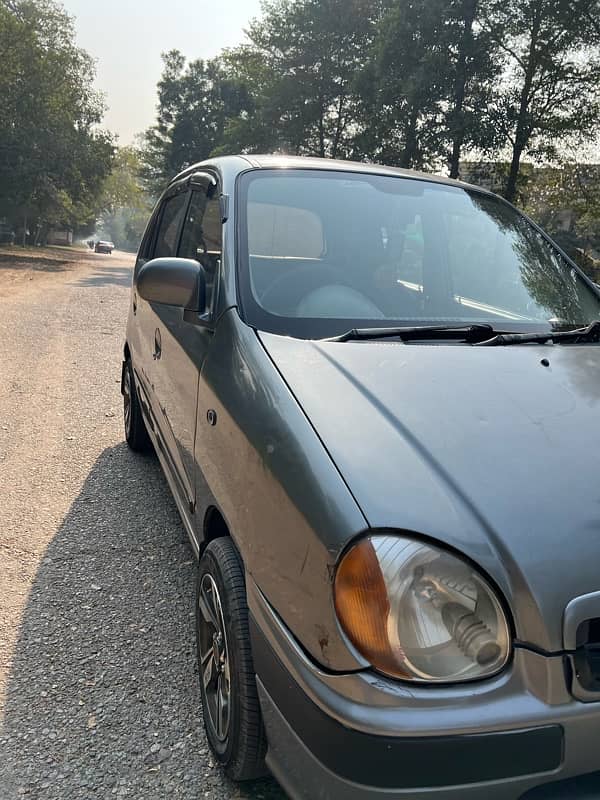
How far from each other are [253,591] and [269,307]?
101 cm

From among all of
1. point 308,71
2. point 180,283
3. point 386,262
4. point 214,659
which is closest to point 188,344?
point 180,283

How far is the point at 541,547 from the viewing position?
4.40 ft

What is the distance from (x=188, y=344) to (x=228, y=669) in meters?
1.28

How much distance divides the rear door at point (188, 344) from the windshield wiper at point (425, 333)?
0.53 metres

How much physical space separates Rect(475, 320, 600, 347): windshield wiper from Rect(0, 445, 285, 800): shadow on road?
161cm

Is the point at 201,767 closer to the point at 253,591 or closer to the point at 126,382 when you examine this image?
the point at 253,591

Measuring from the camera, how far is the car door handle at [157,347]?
3.24m

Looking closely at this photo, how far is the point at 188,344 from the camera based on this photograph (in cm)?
258

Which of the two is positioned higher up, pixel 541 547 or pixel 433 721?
pixel 541 547

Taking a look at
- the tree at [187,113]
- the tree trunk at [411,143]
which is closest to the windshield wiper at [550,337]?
the tree trunk at [411,143]

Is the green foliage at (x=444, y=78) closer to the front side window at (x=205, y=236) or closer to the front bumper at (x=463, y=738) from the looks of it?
the front side window at (x=205, y=236)

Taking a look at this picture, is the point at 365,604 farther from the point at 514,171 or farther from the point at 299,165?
the point at 514,171

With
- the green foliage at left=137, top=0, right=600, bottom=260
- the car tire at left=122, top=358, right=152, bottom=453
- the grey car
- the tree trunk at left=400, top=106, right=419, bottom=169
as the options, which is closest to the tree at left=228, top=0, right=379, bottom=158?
the green foliage at left=137, top=0, right=600, bottom=260

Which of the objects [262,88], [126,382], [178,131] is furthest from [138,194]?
[126,382]
